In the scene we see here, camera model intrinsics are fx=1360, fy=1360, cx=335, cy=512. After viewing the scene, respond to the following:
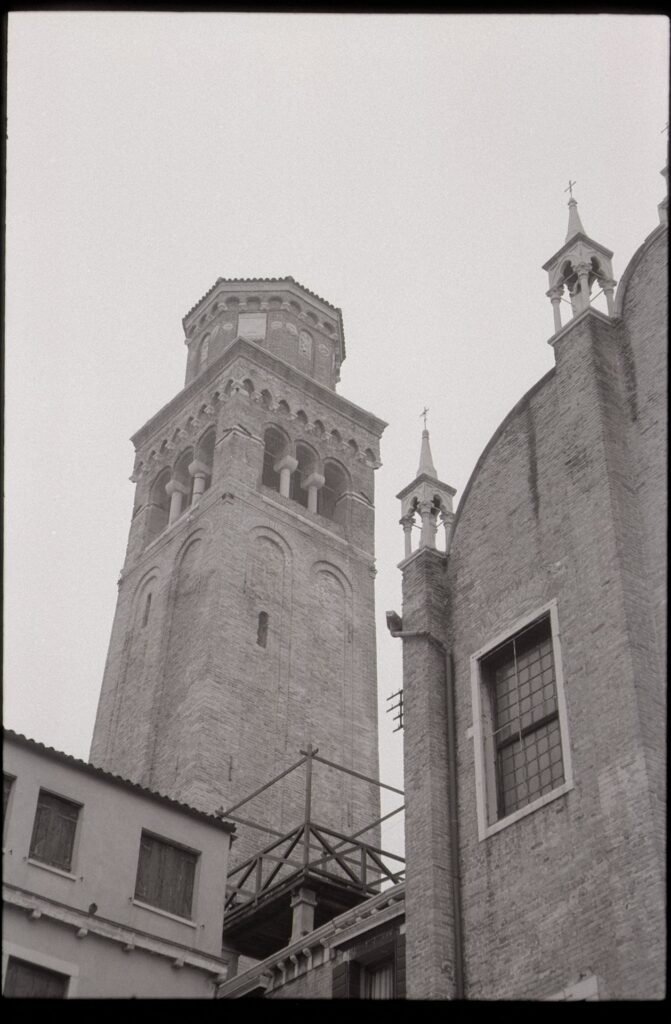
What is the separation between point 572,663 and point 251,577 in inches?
996

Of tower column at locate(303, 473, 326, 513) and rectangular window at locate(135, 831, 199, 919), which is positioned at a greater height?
tower column at locate(303, 473, 326, 513)

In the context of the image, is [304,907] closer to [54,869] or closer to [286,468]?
[54,869]

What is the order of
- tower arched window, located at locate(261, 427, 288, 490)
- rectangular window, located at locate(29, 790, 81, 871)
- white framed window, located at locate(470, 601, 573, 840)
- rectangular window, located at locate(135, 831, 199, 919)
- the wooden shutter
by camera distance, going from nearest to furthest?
white framed window, located at locate(470, 601, 573, 840)
rectangular window, located at locate(29, 790, 81, 871)
rectangular window, located at locate(135, 831, 199, 919)
the wooden shutter
tower arched window, located at locate(261, 427, 288, 490)

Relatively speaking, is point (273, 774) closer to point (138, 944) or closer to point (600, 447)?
point (138, 944)

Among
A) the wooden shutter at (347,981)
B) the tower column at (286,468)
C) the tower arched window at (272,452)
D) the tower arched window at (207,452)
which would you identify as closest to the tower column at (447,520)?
the wooden shutter at (347,981)

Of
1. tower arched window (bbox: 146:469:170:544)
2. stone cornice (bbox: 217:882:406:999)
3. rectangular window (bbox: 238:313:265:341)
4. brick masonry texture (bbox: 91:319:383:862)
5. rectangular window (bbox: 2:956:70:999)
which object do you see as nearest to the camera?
rectangular window (bbox: 2:956:70:999)

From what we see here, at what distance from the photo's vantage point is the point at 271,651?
42625mm

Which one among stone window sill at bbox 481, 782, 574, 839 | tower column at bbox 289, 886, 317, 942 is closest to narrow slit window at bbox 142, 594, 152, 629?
tower column at bbox 289, 886, 317, 942

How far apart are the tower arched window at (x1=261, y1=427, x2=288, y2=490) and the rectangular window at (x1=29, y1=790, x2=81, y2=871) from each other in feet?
91.5

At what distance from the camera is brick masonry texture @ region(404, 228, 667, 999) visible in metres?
17.1

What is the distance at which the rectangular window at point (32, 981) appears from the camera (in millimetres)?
19453

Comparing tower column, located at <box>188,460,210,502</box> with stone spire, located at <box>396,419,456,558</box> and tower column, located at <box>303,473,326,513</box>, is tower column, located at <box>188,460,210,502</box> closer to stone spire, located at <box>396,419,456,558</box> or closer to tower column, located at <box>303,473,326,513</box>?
tower column, located at <box>303,473,326,513</box>

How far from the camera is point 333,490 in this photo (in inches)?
1984

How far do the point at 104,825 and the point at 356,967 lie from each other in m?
5.19
